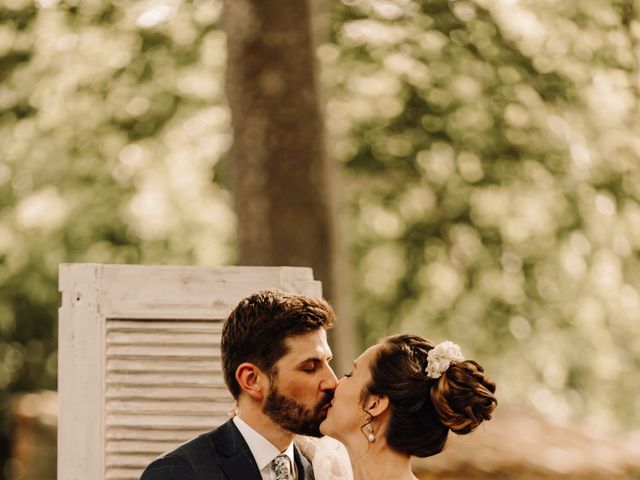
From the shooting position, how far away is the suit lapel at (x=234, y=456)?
331cm

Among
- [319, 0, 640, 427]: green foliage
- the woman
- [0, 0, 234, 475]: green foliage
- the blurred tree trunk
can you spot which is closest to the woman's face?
the woman

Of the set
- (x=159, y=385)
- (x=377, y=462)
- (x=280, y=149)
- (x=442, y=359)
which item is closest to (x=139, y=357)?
(x=159, y=385)

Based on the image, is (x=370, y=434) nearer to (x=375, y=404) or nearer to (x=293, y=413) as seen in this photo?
(x=375, y=404)

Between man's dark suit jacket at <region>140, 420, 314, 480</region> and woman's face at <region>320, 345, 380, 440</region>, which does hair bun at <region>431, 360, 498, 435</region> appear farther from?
man's dark suit jacket at <region>140, 420, 314, 480</region>

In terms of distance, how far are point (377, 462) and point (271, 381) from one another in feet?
1.37

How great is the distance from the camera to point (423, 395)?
11.1ft

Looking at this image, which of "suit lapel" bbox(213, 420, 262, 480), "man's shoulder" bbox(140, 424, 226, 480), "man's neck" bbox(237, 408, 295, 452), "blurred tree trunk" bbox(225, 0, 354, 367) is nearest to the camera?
"man's shoulder" bbox(140, 424, 226, 480)

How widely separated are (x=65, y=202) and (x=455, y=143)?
3185mm

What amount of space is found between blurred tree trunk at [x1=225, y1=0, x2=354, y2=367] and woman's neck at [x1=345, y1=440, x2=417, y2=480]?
2325 mm

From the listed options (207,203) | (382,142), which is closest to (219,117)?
(207,203)

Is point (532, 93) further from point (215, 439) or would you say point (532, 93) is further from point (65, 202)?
point (215, 439)

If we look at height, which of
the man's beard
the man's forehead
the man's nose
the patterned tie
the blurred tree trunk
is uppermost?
the blurred tree trunk

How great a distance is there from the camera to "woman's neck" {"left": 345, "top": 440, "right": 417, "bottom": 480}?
134 inches

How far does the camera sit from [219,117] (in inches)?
352
